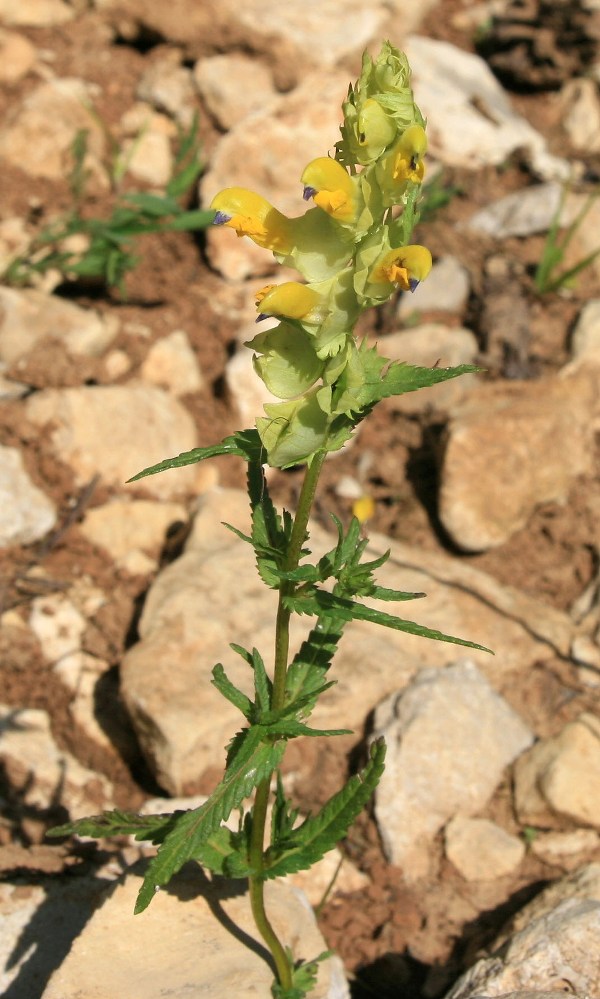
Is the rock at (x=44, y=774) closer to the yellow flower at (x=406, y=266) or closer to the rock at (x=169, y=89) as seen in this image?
the yellow flower at (x=406, y=266)

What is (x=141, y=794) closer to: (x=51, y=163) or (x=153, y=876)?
(x=153, y=876)

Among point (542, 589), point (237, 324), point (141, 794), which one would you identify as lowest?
point (141, 794)

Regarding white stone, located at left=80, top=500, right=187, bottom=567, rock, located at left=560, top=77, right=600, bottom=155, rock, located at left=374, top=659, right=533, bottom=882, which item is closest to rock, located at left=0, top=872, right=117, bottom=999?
rock, located at left=374, top=659, right=533, bottom=882

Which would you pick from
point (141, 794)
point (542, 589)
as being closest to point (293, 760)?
point (141, 794)

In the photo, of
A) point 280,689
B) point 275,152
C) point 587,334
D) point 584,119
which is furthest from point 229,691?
point 584,119

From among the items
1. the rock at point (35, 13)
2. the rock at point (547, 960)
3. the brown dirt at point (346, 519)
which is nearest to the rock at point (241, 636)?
the brown dirt at point (346, 519)
